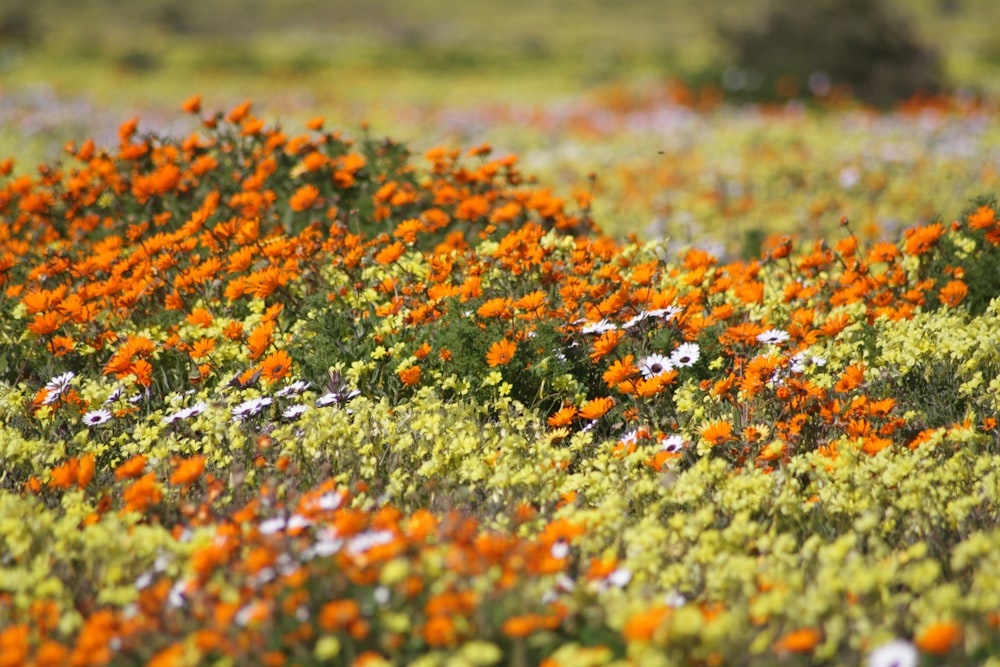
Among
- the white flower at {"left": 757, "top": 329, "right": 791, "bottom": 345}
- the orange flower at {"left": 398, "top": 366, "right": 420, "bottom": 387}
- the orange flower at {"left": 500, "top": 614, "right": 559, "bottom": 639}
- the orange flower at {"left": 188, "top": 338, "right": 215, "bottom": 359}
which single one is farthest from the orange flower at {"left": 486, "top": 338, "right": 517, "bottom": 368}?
the orange flower at {"left": 500, "top": 614, "right": 559, "bottom": 639}

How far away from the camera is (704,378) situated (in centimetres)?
429

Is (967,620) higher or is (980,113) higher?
(967,620)

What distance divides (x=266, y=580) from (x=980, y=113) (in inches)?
600

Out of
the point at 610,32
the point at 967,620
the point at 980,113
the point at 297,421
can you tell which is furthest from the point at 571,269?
the point at 610,32

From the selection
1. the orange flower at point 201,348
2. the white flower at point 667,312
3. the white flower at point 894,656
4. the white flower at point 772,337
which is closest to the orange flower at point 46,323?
the orange flower at point 201,348

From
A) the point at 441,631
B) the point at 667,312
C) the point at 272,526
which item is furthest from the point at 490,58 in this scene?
the point at 441,631

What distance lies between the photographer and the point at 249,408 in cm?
380

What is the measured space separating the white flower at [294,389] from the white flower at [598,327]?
121 cm

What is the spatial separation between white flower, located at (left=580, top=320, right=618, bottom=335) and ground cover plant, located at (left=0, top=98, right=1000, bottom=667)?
2 cm

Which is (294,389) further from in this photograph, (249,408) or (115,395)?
(115,395)

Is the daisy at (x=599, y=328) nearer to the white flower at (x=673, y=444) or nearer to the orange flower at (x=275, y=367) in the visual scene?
the white flower at (x=673, y=444)

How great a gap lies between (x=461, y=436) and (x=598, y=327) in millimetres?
848

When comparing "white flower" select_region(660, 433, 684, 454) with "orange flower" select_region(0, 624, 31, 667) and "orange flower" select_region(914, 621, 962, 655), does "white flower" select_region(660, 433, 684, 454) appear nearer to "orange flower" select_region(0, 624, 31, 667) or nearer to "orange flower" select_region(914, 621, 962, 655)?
"orange flower" select_region(914, 621, 962, 655)

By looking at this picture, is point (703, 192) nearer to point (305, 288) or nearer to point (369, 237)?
point (369, 237)
